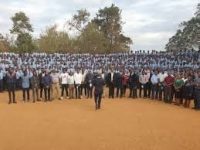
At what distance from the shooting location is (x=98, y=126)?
17.4 meters

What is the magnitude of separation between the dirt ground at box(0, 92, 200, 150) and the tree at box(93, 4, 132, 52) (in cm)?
3629

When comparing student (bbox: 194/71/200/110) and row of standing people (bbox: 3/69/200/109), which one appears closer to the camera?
student (bbox: 194/71/200/110)

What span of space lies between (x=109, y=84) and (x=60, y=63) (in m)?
8.36

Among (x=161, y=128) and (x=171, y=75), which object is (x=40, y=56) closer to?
(x=171, y=75)

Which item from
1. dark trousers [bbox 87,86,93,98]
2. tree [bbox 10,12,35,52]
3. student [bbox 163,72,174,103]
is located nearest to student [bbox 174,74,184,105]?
student [bbox 163,72,174,103]

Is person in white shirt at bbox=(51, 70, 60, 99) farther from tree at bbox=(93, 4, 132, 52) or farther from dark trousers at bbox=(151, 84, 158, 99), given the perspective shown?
tree at bbox=(93, 4, 132, 52)

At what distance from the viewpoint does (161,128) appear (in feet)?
55.4

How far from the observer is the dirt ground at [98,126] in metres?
14.3

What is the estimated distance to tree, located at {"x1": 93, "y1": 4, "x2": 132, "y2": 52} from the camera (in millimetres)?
60250

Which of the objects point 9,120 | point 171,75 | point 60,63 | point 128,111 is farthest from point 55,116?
point 60,63

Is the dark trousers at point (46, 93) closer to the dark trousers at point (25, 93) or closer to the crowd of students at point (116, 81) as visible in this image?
the crowd of students at point (116, 81)

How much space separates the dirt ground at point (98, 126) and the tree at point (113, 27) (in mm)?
36289

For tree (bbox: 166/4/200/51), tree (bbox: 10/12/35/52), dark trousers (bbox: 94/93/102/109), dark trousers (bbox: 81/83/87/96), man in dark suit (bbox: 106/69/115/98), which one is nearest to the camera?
dark trousers (bbox: 94/93/102/109)

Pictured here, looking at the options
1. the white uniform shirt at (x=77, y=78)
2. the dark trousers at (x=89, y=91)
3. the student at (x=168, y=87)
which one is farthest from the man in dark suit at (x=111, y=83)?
the student at (x=168, y=87)
